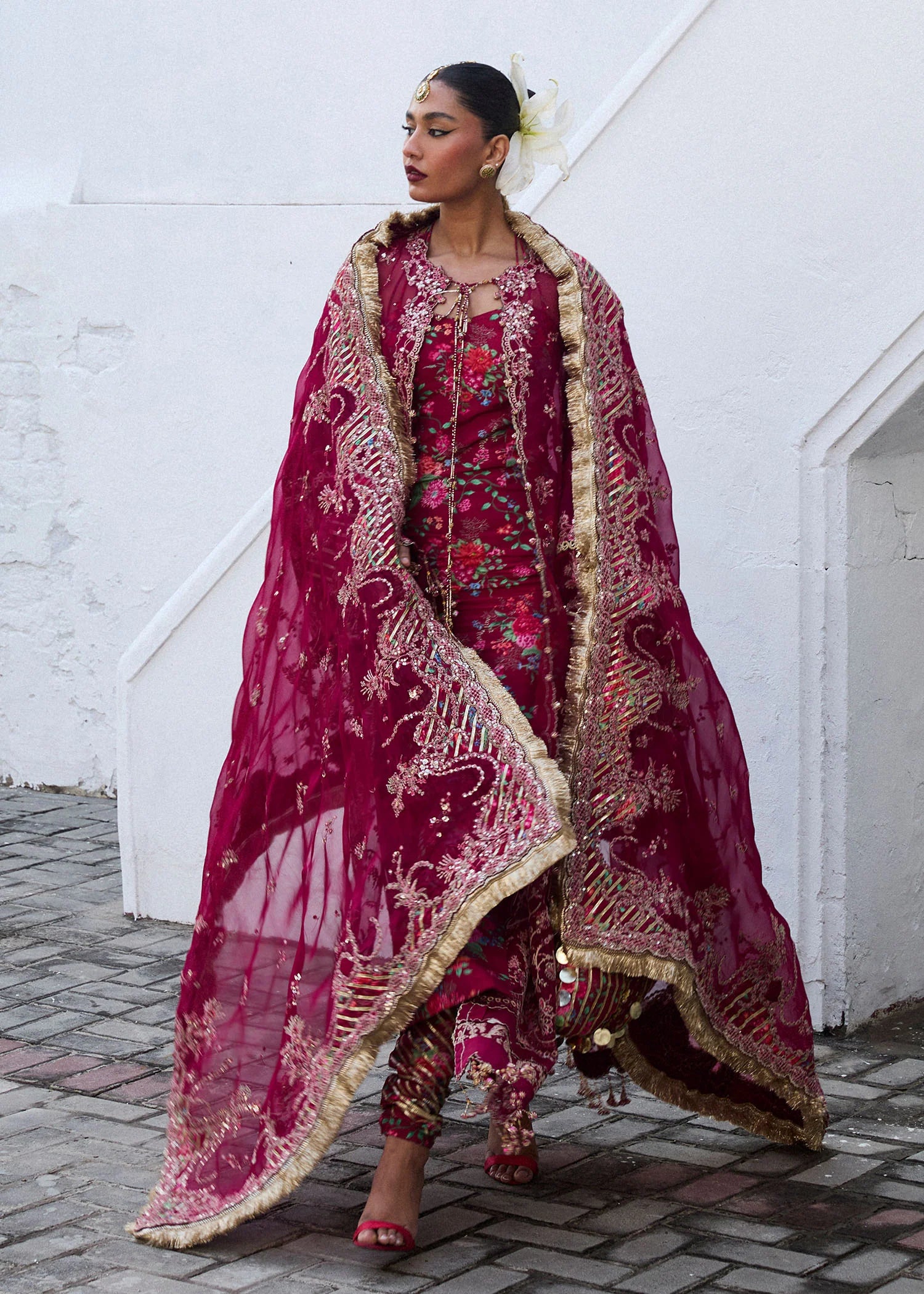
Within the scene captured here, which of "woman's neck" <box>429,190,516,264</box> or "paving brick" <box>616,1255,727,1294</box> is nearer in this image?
"paving brick" <box>616,1255,727,1294</box>

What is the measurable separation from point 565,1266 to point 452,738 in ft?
2.91

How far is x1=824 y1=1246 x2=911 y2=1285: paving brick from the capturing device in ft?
10.1

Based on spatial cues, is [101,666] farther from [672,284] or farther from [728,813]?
[728,813]

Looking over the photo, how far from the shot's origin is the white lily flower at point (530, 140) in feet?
11.3

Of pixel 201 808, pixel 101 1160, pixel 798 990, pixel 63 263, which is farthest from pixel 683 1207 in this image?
pixel 63 263

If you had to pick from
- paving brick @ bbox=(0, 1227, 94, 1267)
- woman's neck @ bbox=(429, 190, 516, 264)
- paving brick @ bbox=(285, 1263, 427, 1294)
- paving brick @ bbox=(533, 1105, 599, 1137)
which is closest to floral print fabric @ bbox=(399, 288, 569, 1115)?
woman's neck @ bbox=(429, 190, 516, 264)

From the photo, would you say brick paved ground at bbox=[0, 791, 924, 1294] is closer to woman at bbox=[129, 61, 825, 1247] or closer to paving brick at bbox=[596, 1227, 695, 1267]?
paving brick at bbox=[596, 1227, 695, 1267]

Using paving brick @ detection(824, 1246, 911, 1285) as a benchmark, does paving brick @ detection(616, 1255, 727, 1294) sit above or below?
below

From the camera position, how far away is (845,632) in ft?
14.1

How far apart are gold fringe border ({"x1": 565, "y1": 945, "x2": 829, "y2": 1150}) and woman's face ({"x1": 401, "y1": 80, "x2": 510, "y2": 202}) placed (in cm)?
145

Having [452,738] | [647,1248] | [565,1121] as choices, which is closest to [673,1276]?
[647,1248]

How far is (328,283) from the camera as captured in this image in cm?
618

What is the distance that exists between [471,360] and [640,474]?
385mm

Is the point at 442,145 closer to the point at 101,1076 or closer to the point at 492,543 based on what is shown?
the point at 492,543
